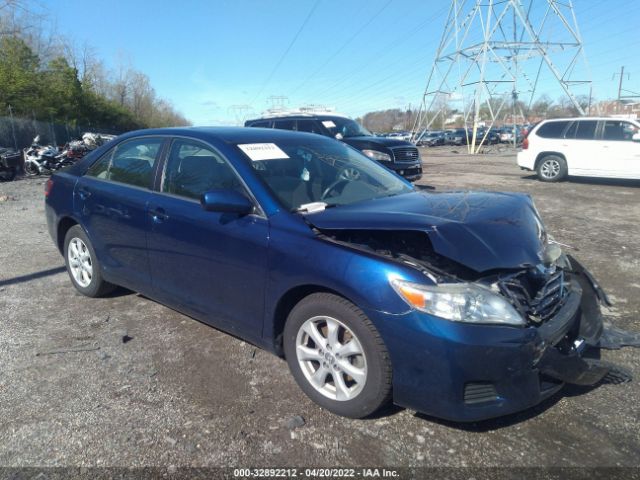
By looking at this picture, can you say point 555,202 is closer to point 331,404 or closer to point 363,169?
point 363,169

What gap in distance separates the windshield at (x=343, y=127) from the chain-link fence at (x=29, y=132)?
1468cm

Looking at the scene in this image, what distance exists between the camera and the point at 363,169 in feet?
12.8

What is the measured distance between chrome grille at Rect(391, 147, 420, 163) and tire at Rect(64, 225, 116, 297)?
7572 millimetres

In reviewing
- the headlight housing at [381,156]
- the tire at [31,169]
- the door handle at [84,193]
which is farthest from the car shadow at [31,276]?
the tire at [31,169]

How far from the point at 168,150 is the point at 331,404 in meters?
2.30

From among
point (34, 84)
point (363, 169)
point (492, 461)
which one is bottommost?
point (492, 461)

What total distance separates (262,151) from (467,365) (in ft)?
6.72

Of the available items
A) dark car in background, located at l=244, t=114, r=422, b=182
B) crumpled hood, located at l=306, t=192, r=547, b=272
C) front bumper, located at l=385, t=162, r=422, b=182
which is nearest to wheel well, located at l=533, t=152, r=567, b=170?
dark car in background, located at l=244, t=114, r=422, b=182

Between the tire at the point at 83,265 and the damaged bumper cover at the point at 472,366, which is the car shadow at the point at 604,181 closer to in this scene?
the damaged bumper cover at the point at 472,366

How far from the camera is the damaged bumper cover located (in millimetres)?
2260

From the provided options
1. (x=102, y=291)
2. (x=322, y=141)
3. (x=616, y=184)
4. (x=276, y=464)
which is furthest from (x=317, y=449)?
(x=616, y=184)

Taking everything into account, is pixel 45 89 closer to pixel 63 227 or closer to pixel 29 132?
pixel 29 132

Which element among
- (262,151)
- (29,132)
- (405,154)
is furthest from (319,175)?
(29,132)

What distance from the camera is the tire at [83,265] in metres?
4.30
